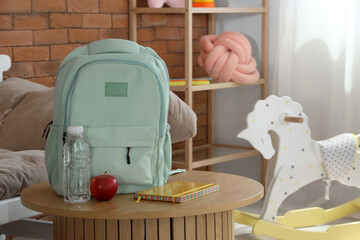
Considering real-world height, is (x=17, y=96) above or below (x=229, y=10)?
below

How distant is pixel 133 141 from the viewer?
60.7 inches

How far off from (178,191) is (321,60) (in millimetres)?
2029

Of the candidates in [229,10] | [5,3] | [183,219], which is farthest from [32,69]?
[183,219]

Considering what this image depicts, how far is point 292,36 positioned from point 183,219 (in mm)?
2167

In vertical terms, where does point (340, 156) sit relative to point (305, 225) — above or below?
above

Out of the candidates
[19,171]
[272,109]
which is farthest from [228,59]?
[19,171]

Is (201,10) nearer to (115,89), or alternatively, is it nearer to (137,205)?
(115,89)

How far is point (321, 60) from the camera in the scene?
3311 mm

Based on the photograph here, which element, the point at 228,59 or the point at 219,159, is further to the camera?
the point at 219,159

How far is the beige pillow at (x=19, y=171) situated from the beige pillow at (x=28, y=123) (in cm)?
22

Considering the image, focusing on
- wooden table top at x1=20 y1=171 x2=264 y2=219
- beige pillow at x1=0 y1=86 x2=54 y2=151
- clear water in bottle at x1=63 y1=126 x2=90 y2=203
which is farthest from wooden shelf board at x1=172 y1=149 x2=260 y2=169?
clear water in bottle at x1=63 y1=126 x2=90 y2=203

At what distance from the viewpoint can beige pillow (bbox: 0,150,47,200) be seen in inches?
70.8

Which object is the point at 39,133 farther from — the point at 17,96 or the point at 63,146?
the point at 63,146

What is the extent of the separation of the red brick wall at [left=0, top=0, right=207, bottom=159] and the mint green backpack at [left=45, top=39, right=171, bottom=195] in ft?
4.14
